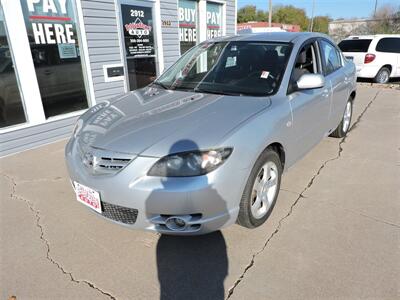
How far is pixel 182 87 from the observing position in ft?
10.8

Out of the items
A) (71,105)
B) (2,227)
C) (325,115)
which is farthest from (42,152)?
(325,115)

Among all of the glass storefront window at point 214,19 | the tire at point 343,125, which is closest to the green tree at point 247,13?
the glass storefront window at point 214,19

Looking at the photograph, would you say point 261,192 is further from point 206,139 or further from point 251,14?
point 251,14

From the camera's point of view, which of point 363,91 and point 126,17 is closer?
point 126,17

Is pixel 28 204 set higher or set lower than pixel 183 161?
lower

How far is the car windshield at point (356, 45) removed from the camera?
33.4 ft

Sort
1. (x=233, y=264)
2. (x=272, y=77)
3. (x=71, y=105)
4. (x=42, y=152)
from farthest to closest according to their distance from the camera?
1. (x=71, y=105)
2. (x=42, y=152)
3. (x=272, y=77)
4. (x=233, y=264)

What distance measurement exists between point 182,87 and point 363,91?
8071mm

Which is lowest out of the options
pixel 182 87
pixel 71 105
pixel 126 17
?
pixel 71 105

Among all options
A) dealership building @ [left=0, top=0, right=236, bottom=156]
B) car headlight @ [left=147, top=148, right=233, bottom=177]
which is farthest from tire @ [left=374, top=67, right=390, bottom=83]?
car headlight @ [left=147, top=148, right=233, bottom=177]

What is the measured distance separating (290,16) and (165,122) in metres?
82.5

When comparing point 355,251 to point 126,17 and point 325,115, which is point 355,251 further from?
point 126,17

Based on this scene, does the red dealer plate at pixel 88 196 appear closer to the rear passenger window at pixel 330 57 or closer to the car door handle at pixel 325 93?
the car door handle at pixel 325 93

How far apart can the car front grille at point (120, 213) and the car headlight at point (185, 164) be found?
35cm
